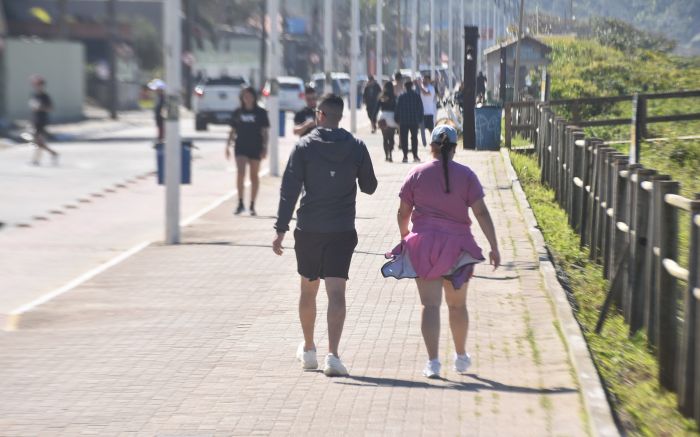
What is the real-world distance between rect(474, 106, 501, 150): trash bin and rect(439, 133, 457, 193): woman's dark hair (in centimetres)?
2310

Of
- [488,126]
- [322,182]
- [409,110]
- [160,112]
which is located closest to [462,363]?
[322,182]

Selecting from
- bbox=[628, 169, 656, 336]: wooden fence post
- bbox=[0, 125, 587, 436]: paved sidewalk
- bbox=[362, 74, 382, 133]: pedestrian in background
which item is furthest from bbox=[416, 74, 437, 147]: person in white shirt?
bbox=[628, 169, 656, 336]: wooden fence post

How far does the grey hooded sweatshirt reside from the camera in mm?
8820

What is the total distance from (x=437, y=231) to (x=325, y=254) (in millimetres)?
735

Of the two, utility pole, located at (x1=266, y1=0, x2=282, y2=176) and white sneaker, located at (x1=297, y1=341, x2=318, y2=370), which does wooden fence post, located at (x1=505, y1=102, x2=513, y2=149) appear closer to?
utility pole, located at (x1=266, y1=0, x2=282, y2=176)

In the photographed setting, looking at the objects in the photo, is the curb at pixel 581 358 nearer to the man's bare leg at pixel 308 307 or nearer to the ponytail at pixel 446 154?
the ponytail at pixel 446 154

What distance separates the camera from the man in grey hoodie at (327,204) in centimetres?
881

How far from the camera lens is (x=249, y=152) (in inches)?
755

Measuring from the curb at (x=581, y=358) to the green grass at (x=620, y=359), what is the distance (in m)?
0.17

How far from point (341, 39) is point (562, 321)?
11916 centimetres

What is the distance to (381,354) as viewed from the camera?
31.0ft

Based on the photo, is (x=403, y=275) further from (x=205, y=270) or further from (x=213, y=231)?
(x=213, y=231)

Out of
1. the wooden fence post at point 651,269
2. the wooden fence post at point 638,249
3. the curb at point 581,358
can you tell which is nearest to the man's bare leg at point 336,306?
the curb at point 581,358

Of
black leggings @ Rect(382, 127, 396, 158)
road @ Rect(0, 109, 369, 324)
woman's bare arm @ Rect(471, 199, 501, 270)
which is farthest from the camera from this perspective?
black leggings @ Rect(382, 127, 396, 158)
